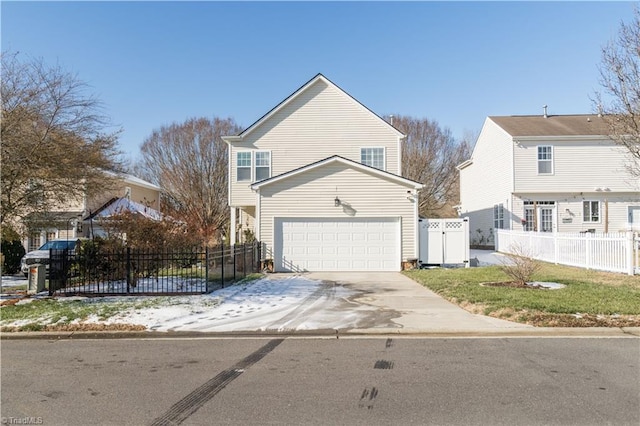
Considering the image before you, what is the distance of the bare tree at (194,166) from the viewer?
35938mm

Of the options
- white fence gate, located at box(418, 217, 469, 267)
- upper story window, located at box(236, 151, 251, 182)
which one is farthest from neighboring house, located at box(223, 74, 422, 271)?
upper story window, located at box(236, 151, 251, 182)

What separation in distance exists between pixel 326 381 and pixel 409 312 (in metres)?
4.45

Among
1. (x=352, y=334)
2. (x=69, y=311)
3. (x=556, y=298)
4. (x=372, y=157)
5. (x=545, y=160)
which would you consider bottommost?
(x=352, y=334)

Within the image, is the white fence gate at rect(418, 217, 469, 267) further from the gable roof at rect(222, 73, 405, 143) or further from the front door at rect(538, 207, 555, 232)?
the front door at rect(538, 207, 555, 232)

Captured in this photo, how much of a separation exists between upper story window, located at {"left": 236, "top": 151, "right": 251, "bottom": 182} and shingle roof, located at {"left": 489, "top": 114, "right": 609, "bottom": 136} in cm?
1612

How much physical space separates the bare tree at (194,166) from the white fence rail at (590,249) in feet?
77.9

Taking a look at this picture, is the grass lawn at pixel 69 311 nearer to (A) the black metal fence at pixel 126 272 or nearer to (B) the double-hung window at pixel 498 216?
(A) the black metal fence at pixel 126 272

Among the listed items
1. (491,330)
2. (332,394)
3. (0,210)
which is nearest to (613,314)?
(491,330)

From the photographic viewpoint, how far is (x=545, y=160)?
25.8m

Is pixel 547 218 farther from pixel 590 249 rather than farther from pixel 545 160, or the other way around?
pixel 590 249

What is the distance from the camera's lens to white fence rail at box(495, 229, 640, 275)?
13477 millimetres

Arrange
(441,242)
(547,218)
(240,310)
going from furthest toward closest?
1. (547,218)
2. (441,242)
3. (240,310)
